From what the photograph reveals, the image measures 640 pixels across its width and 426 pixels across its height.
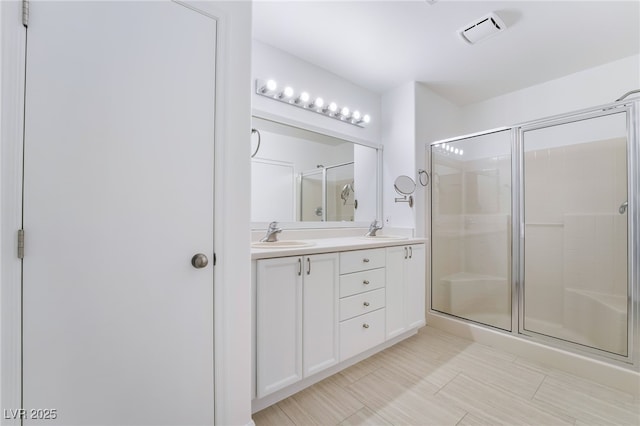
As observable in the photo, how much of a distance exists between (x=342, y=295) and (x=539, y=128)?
207 cm

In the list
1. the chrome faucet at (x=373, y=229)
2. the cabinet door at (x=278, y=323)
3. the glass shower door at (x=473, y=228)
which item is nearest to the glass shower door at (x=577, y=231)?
the glass shower door at (x=473, y=228)

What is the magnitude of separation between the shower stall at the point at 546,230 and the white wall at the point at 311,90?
77 cm

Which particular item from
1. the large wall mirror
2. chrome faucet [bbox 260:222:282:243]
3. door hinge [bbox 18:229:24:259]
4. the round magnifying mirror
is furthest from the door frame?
the round magnifying mirror

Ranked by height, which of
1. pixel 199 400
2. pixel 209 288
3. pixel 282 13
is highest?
pixel 282 13

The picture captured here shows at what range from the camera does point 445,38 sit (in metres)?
1.97

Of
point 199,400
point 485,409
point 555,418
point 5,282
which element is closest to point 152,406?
point 199,400

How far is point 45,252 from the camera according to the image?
82cm

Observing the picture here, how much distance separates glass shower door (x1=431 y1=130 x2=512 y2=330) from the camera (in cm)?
233

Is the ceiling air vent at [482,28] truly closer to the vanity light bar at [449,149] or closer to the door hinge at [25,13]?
the vanity light bar at [449,149]

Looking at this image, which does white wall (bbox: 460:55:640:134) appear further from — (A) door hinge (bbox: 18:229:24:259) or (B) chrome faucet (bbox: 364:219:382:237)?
(A) door hinge (bbox: 18:229:24:259)

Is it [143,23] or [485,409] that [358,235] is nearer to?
[485,409]

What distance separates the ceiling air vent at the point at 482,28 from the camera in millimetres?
1750

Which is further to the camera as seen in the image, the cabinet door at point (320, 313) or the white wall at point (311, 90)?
the white wall at point (311, 90)

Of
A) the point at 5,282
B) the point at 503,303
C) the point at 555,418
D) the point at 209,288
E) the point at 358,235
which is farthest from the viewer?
the point at 358,235
